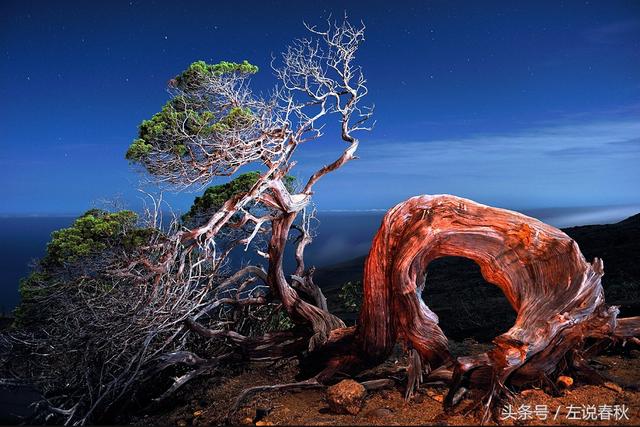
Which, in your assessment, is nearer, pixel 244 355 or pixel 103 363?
pixel 103 363

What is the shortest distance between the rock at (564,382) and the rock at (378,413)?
8.57 ft

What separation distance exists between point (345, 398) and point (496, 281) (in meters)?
3.21

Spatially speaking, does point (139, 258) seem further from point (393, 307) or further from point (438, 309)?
point (438, 309)

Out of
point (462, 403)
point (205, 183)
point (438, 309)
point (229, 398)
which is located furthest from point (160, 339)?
point (438, 309)

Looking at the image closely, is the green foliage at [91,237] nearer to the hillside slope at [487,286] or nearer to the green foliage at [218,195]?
the green foliage at [218,195]

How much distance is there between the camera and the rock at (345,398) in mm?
6289

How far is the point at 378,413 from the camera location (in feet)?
20.1

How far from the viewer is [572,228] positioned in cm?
3672

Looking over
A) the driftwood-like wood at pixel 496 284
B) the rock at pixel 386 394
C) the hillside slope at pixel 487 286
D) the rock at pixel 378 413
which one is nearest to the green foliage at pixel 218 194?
the driftwood-like wood at pixel 496 284

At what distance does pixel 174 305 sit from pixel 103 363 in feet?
4.50

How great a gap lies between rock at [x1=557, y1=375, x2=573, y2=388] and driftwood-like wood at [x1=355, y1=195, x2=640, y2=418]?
0.19 m

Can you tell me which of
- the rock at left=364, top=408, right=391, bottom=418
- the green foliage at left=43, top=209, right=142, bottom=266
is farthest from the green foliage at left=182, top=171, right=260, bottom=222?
the rock at left=364, top=408, right=391, bottom=418

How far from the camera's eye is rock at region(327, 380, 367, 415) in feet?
20.6

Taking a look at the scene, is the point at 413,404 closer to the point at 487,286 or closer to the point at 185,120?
the point at 185,120
